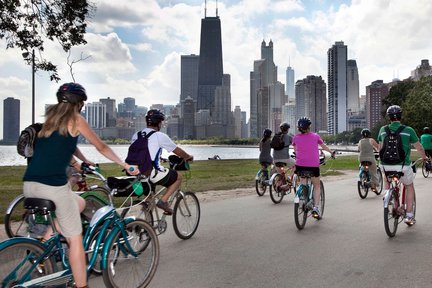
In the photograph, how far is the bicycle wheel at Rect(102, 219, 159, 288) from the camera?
4316mm

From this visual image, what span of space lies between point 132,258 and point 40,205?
1224mm

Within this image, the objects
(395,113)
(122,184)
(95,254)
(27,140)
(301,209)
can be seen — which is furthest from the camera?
(301,209)

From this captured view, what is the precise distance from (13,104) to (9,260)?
10293 centimetres

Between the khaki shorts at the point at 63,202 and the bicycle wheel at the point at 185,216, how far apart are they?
3107 mm

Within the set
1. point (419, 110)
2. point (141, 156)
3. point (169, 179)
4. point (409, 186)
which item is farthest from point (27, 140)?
point (419, 110)

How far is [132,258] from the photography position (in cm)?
462

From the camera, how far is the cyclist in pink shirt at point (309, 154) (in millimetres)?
8419

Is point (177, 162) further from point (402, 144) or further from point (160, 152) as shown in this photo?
point (402, 144)

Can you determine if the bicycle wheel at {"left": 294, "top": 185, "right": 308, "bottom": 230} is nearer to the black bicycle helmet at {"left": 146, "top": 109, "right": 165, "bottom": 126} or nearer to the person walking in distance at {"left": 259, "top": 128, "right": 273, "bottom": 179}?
the black bicycle helmet at {"left": 146, "top": 109, "right": 165, "bottom": 126}

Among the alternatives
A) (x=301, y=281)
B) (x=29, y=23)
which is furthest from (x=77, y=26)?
(x=301, y=281)

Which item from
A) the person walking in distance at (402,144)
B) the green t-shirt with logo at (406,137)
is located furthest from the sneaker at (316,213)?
the green t-shirt with logo at (406,137)

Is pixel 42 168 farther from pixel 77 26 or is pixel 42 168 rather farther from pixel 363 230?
pixel 77 26

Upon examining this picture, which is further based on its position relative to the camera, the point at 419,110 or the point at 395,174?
the point at 419,110

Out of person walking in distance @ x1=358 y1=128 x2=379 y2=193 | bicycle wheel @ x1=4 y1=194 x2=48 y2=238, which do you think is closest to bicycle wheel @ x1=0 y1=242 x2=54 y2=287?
bicycle wheel @ x1=4 y1=194 x2=48 y2=238
